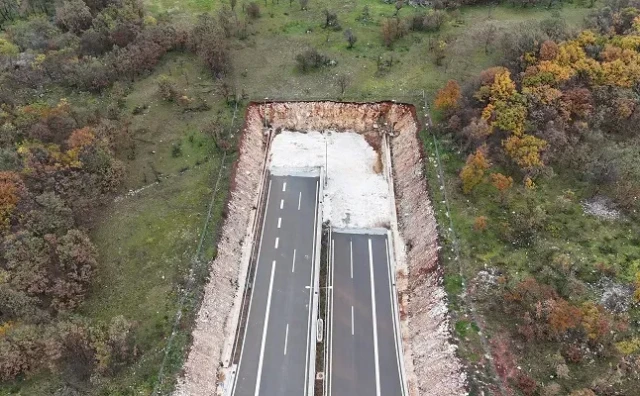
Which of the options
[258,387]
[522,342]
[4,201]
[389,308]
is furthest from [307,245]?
[4,201]

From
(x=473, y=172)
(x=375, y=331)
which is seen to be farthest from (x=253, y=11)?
(x=375, y=331)

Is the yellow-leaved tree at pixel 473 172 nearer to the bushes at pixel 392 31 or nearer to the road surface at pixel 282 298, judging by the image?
the road surface at pixel 282 298

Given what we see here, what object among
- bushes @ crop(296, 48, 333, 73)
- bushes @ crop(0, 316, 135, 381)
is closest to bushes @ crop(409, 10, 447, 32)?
bushes @ crop(296, 48, 333, 73)

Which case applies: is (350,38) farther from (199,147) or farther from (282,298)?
(282,298)

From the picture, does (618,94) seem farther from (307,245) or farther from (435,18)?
(307,245)

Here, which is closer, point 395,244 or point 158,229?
point 158,229
